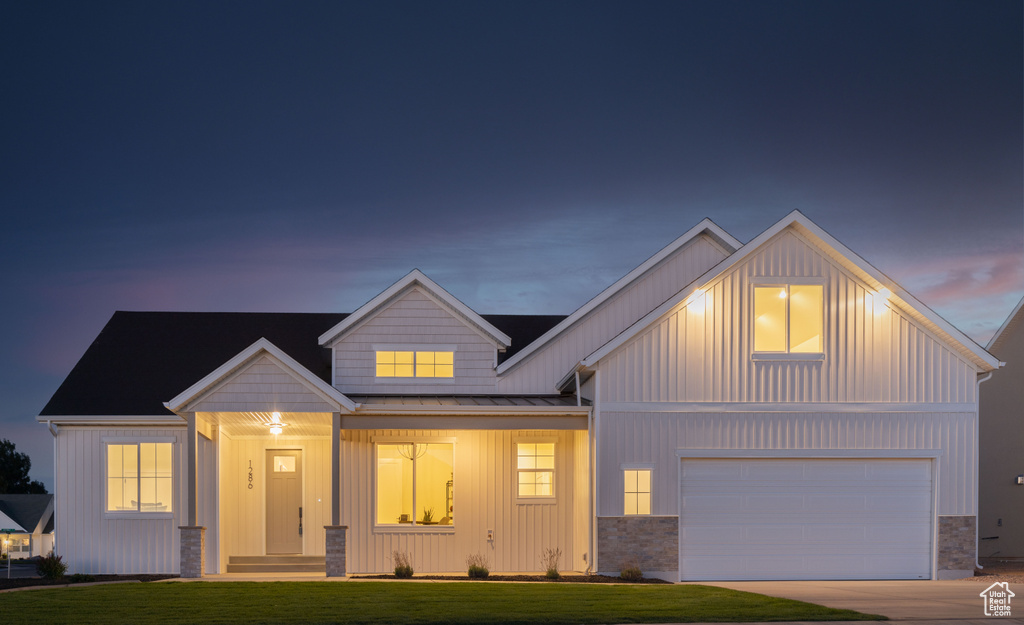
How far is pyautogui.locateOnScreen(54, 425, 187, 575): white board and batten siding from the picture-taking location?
18.3m

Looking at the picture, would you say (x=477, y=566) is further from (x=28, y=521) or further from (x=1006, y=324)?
(x=28, y=521)

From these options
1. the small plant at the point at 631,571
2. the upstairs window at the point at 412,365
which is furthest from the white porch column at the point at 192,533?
the small plant at the point at 631,571

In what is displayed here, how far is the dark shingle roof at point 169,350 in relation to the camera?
61.4ft

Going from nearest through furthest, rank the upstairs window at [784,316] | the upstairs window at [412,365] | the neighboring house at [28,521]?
1. the upstairs window at [784,316]
2. the upstairs window at [412,365]
3. the neighboring house at [28,521]

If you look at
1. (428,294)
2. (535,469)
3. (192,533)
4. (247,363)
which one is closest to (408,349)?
(428,294)

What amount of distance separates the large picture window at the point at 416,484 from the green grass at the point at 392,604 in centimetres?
306

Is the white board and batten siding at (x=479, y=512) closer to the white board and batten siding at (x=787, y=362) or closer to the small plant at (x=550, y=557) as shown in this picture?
the small plant at (x=550, y=557)

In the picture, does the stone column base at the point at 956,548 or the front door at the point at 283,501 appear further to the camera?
the front door at the point at 283,501

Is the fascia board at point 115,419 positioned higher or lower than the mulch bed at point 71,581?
higher

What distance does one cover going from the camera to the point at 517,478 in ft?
61.7

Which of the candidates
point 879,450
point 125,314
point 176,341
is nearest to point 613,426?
point 879,450

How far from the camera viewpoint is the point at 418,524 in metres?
18.5

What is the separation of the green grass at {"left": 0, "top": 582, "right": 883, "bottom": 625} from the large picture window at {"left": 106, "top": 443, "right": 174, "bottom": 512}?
3284 millimetres

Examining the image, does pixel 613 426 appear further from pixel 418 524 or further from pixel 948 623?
pixel 948 623
